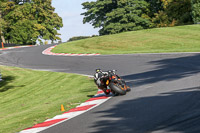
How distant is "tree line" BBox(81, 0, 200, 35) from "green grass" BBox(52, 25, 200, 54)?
14744 mm

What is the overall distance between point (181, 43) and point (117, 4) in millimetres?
29834

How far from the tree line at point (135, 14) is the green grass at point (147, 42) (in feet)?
48.4

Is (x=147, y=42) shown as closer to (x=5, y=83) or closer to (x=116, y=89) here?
(x=5, y=83)

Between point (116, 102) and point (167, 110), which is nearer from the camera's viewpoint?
point (167, 110)

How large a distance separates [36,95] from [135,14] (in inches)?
1992

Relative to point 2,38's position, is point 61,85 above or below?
below

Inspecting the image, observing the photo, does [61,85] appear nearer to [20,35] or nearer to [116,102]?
[116,102]

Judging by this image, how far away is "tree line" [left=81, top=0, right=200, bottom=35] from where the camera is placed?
2393 inches

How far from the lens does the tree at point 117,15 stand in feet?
203

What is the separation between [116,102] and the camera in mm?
9875

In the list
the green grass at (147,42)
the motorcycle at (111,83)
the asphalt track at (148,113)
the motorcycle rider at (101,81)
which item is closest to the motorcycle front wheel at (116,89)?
the motorcycle at (111,83)

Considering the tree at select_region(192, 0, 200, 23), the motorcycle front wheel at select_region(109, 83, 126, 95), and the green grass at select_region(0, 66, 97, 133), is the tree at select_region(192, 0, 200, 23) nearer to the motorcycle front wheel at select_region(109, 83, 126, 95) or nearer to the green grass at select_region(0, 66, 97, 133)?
the green grass at select_region(0, 66, 97, 133)

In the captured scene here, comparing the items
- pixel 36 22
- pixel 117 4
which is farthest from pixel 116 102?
pixel 36 22

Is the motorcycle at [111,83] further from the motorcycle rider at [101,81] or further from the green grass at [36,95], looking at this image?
the green grass at [36,95]
